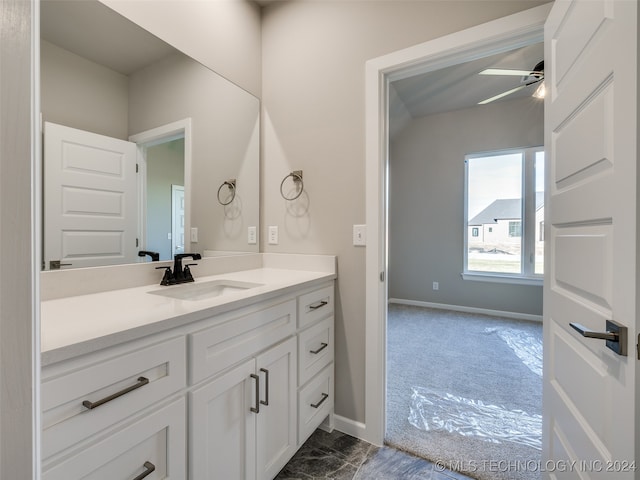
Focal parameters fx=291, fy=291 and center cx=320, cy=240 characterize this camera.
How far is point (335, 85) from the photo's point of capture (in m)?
1.70

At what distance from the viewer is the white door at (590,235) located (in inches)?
26.1

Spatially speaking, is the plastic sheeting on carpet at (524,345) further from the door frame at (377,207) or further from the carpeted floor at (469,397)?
the door frame at (377,207)

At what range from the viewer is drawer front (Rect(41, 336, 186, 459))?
2.02ft

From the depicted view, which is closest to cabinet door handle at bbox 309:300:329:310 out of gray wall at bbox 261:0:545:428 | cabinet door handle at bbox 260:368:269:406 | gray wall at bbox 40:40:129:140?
gray wall at bbox 261:0:545:428

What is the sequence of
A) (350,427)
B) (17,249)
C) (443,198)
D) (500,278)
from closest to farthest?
(17,249) → (350,427) → (500,278) → (443,198)

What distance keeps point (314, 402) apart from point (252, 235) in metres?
1.07

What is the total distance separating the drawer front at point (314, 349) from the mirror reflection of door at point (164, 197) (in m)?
0.80

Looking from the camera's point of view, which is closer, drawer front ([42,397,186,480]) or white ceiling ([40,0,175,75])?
drawer front ([42,397,186,480])

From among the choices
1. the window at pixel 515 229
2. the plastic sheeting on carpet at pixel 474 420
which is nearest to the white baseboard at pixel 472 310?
the window at pixel 515 229

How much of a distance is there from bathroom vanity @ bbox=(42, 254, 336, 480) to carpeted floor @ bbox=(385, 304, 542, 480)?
0.72m

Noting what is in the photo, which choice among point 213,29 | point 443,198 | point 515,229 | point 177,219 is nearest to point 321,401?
point 177,219

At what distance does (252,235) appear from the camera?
1.95m

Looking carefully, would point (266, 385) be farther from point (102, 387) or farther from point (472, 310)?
point (472, 310)

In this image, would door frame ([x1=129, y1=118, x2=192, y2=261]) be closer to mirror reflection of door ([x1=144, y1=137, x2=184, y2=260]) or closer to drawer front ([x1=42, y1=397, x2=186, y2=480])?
mirror reflection of door ([x1=144, y1=137, x2=184, y2=260])
